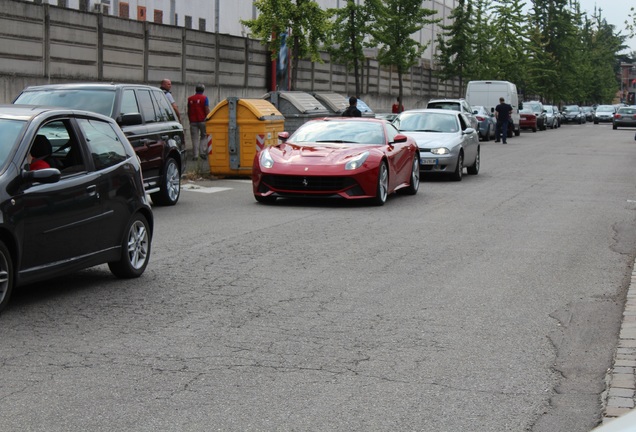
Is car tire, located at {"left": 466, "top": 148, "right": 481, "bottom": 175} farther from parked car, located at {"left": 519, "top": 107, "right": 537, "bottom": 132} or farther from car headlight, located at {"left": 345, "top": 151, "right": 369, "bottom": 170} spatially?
parked car, located at {"left": 519, "top": 107, "right": 537, "bottom": 132}

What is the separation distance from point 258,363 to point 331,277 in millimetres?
3350

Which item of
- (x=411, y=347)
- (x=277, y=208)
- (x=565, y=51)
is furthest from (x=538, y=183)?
(x=565, y=51)

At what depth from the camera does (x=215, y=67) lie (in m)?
33.3

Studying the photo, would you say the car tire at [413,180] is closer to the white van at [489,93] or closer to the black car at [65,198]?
the black car at [65,198]

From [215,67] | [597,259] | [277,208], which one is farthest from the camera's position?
[215,67]

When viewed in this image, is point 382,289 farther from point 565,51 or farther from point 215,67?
point 565,51

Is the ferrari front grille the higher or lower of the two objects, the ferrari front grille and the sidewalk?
the higher

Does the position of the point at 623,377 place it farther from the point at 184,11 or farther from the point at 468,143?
the point at 184,11

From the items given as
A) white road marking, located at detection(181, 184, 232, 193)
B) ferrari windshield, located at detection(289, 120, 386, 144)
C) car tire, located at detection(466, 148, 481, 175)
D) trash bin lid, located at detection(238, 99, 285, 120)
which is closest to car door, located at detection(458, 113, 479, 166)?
car tire, located at detection(466, 148, 481, 175)

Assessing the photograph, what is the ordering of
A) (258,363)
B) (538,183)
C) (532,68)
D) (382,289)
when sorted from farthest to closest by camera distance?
(532,68) < (538,183) < (382,289) < (258,363)

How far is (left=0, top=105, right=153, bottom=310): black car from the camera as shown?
795 cm

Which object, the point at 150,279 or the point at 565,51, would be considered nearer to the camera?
the point at 150,279

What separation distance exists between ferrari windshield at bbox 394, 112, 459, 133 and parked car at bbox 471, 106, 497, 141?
886 inches

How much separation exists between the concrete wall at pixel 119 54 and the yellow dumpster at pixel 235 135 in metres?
4.22
